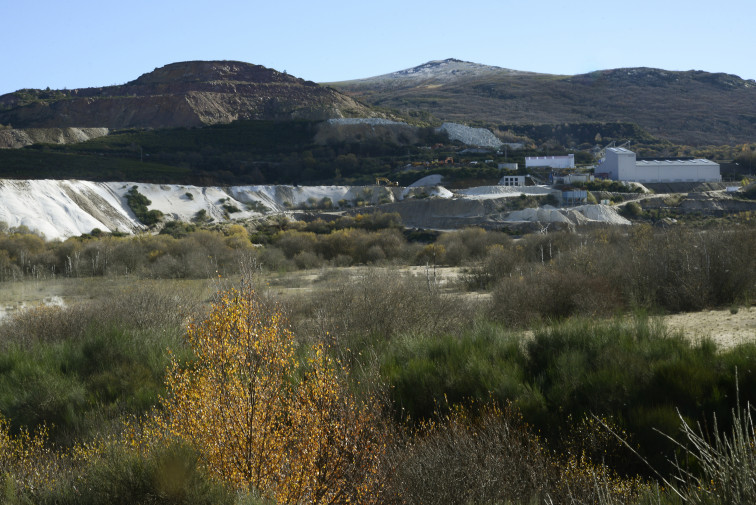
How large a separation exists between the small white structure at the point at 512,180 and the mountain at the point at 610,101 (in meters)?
47.4

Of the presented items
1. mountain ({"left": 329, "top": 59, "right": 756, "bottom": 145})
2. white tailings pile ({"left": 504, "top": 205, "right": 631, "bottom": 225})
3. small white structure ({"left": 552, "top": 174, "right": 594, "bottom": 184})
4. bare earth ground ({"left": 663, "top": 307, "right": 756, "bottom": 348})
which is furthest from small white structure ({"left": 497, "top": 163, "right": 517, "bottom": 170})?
bare earth ground ({"left": 663, "top": 307, "right": 756, "bottom": 348})

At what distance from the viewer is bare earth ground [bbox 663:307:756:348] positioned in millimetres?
11966

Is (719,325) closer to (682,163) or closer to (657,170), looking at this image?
(657,170)

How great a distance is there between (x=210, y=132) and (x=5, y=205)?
139 feet

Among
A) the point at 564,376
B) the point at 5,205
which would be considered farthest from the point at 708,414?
the point at 5,205

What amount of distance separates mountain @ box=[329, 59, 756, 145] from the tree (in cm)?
10036

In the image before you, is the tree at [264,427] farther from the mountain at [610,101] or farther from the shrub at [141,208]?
the mountain at [610,101]

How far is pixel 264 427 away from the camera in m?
7.03

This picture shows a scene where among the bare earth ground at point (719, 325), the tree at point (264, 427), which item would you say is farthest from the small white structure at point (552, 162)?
the tree at point (264, 427)

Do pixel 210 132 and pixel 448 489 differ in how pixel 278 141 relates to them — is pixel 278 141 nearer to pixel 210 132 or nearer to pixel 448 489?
pixel 210 132

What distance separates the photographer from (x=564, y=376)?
934cm

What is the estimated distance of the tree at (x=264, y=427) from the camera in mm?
6852

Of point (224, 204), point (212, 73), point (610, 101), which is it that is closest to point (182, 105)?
point (212, 73)

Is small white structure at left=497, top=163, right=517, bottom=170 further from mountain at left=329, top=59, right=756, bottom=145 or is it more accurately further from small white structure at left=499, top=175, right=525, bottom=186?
mountain at left=329, top=59, right=756, bottom=145
